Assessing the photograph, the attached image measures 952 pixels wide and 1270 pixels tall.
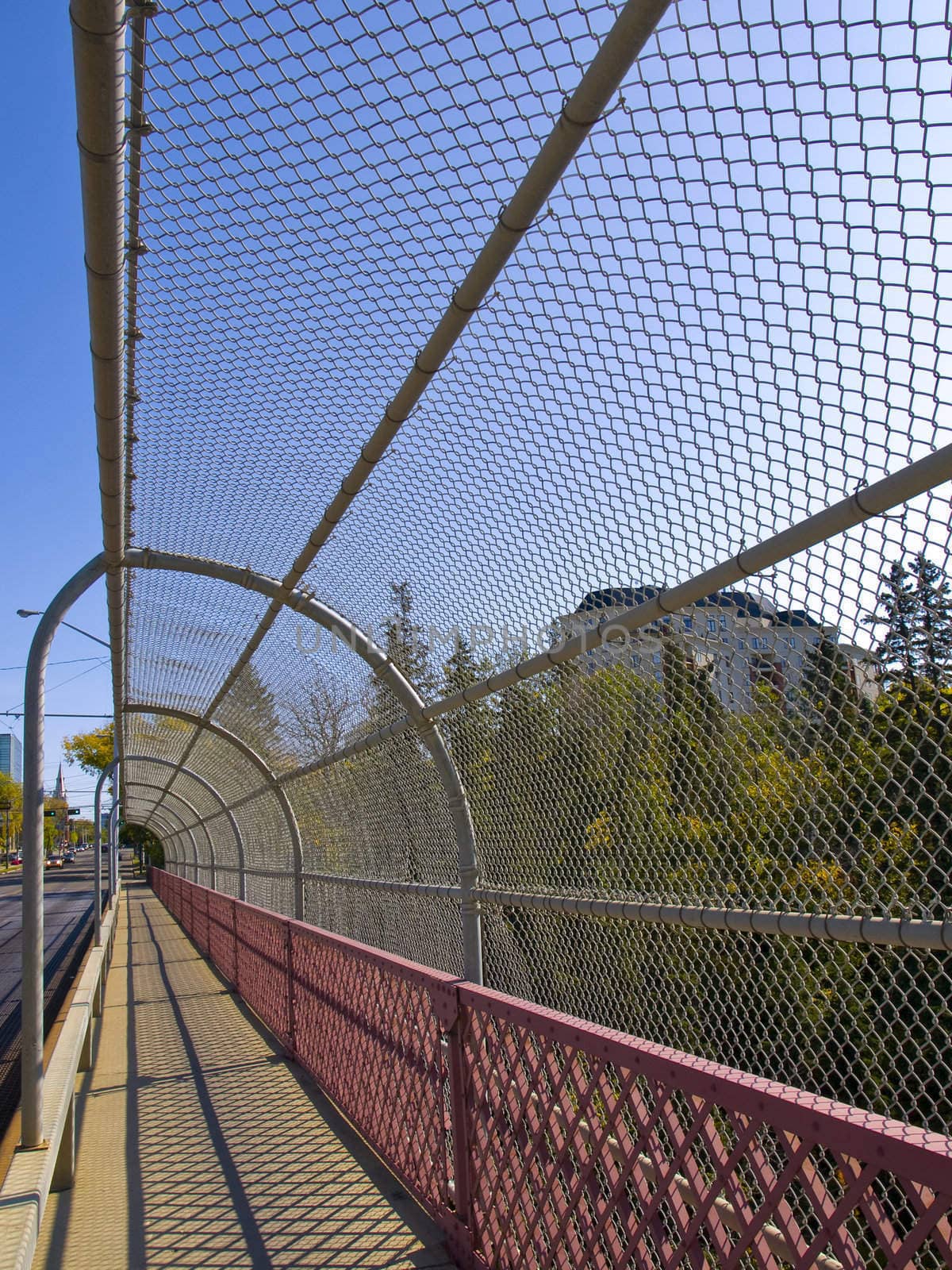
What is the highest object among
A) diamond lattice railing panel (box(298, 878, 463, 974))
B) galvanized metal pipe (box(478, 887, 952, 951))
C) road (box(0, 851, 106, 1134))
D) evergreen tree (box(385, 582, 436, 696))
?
evergreen tree (box(385, 582, 436, 696))

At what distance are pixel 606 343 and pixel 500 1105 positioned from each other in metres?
2.38

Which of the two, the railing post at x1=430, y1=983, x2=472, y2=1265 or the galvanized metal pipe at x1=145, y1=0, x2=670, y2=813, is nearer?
the galvanized metal pipe at x1=145, y1=0, x2=670, y2=813

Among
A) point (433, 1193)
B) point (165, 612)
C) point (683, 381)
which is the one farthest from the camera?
point (165, 612)

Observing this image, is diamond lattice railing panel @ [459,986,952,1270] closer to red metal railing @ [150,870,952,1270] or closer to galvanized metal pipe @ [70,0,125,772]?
red metal railing @ [150,870,952,1270]

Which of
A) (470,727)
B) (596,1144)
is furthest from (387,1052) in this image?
(596,1144)

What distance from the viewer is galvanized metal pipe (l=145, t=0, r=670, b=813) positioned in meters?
1.80

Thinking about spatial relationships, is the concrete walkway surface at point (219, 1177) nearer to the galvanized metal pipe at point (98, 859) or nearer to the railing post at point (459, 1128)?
the railing post at point (459, 1128)

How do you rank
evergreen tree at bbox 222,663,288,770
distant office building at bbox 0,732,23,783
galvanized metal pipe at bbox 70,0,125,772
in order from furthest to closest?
distant office building at bbox 0,732,23,783
evergreen tree at bbox 222,663,288,770
galvanized metal pipe at bbox 70,0,125,772

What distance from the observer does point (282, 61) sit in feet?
7.13

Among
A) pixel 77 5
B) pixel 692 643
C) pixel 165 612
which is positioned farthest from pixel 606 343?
pixel 165 612

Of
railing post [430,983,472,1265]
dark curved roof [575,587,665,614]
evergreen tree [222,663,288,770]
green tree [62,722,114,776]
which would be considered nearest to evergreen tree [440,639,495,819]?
Answer: dark curved roof [575,587,665,614]

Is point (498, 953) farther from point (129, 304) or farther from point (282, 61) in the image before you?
point (282, 61)

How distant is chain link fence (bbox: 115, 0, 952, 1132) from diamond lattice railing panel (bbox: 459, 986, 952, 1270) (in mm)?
522

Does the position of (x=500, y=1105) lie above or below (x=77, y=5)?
below
